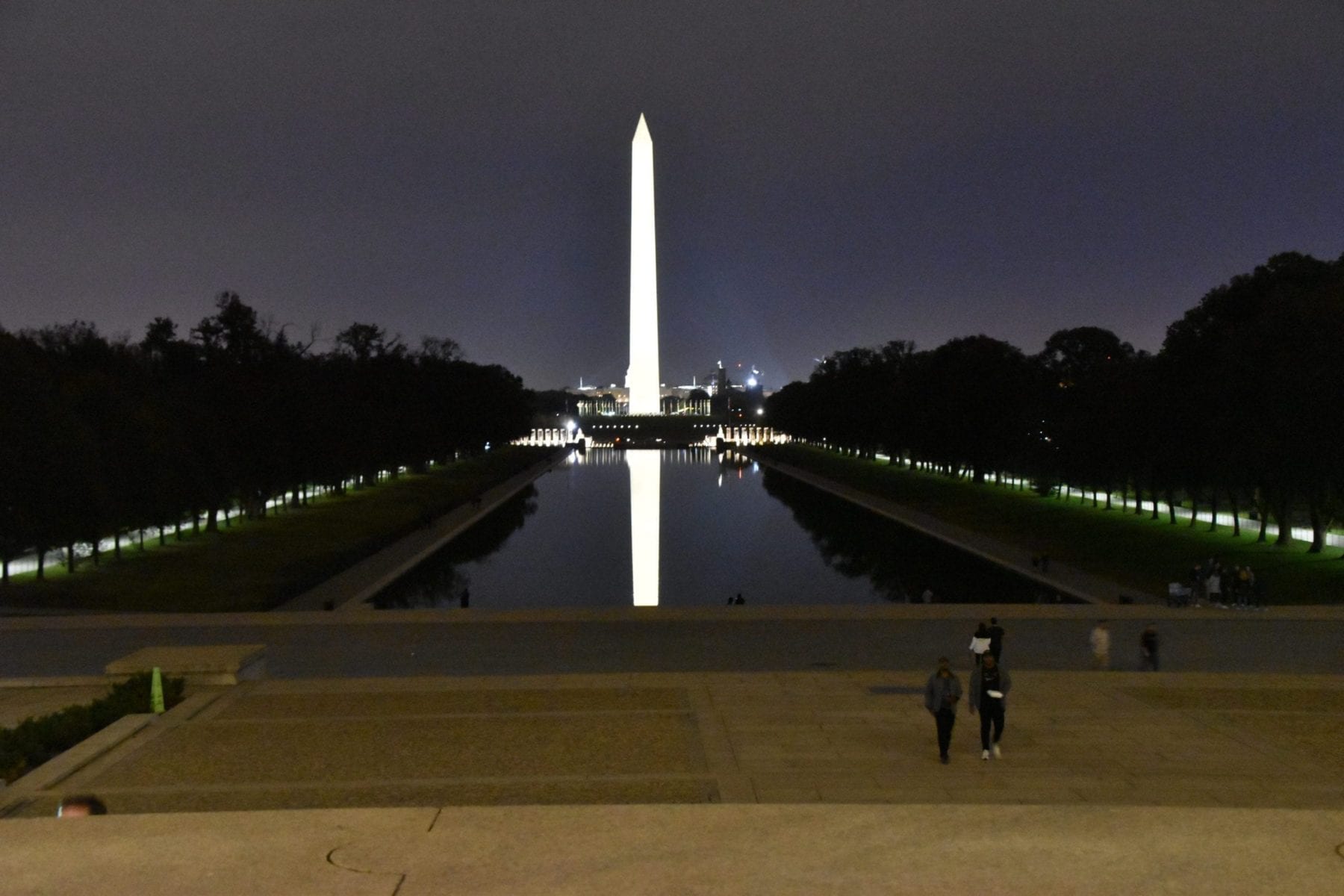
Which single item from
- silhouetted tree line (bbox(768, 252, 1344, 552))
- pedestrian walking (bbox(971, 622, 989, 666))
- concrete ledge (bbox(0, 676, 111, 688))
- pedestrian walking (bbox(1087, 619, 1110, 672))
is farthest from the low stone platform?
silhouetted tree line (bbox(768, 252, 1344, 552))

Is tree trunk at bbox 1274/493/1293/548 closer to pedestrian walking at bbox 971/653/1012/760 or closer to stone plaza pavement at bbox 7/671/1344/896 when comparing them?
stone plaza pavement at bbox 7/671/1344/896

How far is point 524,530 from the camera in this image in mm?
40188

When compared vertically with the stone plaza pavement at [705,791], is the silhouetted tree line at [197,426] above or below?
above

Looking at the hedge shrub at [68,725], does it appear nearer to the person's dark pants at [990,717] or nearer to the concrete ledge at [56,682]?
the concrete ledge at [56,682]

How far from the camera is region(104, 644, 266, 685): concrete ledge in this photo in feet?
42.4

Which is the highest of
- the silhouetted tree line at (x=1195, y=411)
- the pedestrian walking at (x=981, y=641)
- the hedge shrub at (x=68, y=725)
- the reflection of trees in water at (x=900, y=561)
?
the silhouetted tree line at (x=1195, y=411)

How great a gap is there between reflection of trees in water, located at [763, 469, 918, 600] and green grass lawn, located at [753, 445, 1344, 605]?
242 centimetres

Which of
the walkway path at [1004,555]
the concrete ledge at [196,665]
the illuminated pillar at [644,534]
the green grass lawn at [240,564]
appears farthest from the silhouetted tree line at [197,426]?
the walkway path at [1004,555]

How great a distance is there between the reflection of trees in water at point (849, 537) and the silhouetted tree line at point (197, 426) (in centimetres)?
1586

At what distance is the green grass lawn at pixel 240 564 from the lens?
24.1 meters

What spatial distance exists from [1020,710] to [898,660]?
384 centimetres

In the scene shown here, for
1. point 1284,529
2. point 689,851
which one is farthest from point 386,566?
point 689,851

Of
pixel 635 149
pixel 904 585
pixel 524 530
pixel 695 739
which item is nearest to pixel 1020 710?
pixel 695 739

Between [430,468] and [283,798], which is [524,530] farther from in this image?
[430,468]
